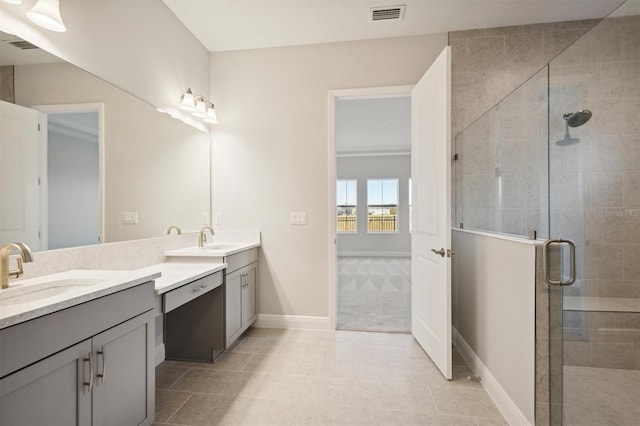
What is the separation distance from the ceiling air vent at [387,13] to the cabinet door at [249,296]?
101 inches

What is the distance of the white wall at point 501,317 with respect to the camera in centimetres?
160

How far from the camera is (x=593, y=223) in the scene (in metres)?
1.50

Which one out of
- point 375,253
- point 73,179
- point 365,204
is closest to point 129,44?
point 73,179

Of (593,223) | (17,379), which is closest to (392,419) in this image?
(593,223)

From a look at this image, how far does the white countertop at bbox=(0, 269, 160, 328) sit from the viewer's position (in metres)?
1.01

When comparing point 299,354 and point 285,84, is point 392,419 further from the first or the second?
point 285,84

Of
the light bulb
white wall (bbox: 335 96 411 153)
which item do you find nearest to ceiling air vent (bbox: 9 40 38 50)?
the light bulb

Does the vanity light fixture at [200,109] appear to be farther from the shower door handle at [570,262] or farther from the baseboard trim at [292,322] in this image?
the shower door handle at [570,262]

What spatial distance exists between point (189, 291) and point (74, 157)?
106 centimetres

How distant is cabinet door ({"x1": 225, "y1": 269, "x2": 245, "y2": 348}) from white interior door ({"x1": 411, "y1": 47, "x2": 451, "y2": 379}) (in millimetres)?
1630

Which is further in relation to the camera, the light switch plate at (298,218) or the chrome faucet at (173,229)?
the light switch plate at (298,218)

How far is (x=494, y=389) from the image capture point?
1.94 m

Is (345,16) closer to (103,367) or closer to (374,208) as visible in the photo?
(103,367)

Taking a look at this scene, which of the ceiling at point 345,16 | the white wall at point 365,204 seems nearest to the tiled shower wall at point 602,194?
the ceiling at point 345,16
